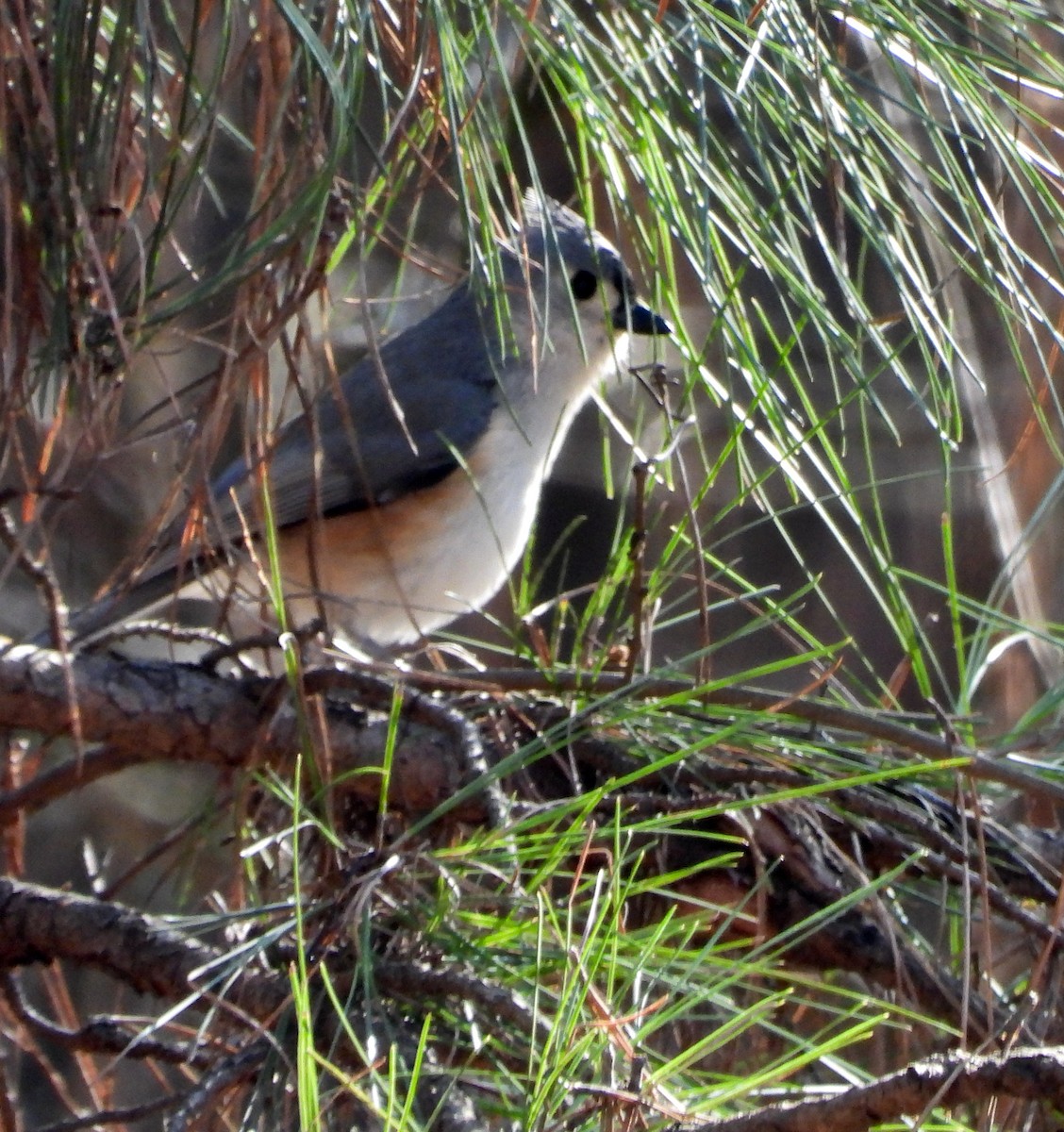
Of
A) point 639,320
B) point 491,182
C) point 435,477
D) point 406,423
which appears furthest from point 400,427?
point 491,182

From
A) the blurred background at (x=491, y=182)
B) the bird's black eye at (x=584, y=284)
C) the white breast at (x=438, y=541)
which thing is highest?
the blurred background at (x=491, y=182)

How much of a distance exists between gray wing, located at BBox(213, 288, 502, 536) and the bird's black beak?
33cm

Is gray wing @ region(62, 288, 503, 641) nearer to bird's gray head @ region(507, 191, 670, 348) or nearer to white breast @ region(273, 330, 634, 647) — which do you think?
white breast @ region(273, 330, 634, 647)

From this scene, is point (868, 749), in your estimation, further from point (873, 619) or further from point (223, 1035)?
point (873, 619)

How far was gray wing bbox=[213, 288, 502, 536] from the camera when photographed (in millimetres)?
2471

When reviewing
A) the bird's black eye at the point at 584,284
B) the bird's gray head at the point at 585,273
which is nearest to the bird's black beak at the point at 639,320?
the bird's gray head at the point at 585,273

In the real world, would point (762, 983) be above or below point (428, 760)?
below

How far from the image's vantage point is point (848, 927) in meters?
1.46

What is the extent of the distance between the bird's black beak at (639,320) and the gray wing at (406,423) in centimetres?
33

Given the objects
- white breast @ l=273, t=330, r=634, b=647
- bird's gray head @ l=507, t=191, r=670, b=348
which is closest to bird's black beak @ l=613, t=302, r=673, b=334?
bird's gray head @ l=507, t=191, r=670, b=348

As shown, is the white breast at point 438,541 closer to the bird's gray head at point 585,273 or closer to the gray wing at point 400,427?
the gray wing at point 400,427

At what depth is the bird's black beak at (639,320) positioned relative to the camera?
1359mm

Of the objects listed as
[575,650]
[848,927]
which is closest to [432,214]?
[575,650]

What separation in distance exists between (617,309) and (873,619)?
1990 millimetres
